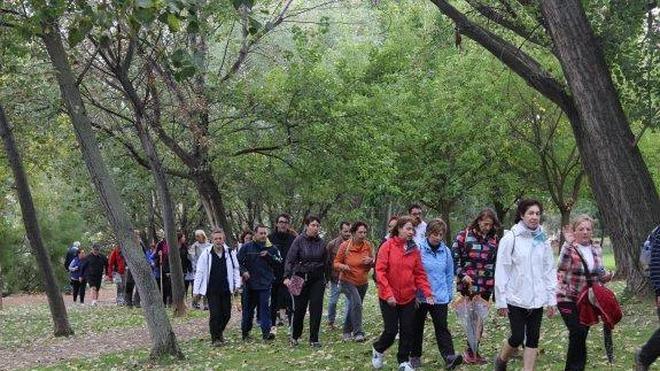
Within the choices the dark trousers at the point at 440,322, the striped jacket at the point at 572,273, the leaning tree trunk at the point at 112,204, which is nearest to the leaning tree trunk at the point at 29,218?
the leaning tree trunk at the point at 112,204

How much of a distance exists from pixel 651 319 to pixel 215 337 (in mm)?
6653

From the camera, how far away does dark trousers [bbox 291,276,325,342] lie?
12.6m

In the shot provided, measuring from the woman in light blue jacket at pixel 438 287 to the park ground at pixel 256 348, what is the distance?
0.29 m

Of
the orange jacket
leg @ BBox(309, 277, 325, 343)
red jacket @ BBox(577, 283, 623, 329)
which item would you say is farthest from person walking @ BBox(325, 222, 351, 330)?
red jacket @ BBox(577, 283, 623, 329)

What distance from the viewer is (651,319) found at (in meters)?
12.7

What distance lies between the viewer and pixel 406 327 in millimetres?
9523

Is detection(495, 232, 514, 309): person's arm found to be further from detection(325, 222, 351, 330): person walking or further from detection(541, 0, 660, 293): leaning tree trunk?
detection(541, 0, 660, 293): leaning tree trunk

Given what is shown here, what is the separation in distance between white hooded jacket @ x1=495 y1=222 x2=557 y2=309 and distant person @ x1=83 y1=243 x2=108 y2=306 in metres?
20.4

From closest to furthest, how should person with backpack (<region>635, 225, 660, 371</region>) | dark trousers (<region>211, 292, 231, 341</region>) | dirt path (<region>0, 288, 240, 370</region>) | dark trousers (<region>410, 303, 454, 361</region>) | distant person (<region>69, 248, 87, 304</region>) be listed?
person with backpack (<region>635, 225, 660, 371</region>) → dark trousers (<region>410, 303, 454, 361</region>) → dark trousers (<region>211, 292, 231, 341</region>) → dirt path (<region>0, 288, 240, 370</region>) → distant person (<region>69, 248, 87, 304</region>)

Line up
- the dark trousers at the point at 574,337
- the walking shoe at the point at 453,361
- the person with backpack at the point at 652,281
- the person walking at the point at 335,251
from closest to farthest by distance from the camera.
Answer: the person with backpack at the point at 652,281, the dark trousers at the point at 574,337, the walking shoe at the point at 453,361, the person walking at the point at 335,251

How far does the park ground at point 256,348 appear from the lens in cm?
1070

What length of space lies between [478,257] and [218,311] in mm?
5300

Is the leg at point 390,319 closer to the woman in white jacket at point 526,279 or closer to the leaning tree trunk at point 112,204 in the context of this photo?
the woman in white jacket at point 526,279

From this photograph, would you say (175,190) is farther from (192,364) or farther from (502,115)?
(192,364)
